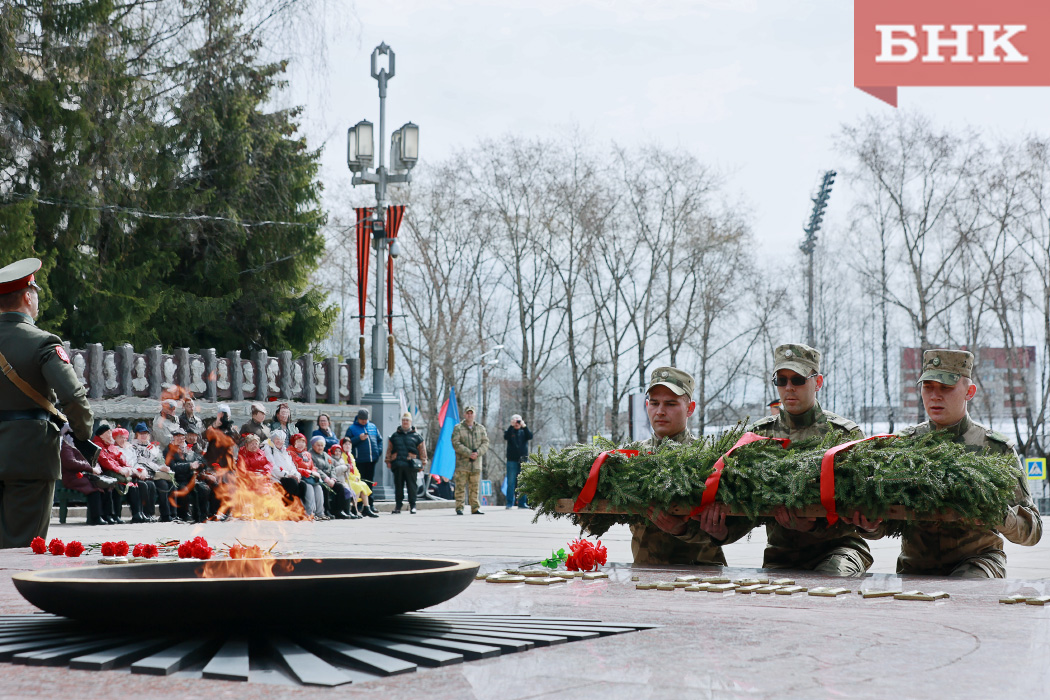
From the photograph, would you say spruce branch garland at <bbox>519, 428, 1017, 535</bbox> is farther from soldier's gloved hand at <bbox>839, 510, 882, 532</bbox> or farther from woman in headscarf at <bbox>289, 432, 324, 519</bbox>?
woman in headscarf at <bbox>289, 432, 324, 519</bbox>

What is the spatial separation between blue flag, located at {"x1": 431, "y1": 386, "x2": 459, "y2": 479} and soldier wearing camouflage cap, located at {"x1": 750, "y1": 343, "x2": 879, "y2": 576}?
1740cm

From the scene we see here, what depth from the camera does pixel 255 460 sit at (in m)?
14.3

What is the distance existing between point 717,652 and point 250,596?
1.21m

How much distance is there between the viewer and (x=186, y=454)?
53.0 feet

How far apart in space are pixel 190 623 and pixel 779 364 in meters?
4.29

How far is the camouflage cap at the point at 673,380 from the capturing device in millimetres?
6562

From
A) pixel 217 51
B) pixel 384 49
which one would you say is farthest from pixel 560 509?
pixel 217 51

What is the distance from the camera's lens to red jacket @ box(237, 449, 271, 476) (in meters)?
14.0

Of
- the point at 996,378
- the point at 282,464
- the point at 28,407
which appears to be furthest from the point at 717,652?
the point at 996,378

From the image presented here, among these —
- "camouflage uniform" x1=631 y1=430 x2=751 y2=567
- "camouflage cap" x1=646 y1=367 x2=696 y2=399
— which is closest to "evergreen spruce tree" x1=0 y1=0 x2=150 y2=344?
"camouflage cap" x1=646 y1=367 x2=696 y2=399

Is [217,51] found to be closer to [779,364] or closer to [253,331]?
[253,331]

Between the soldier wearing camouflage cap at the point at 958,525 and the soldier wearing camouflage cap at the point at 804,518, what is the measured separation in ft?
0.98

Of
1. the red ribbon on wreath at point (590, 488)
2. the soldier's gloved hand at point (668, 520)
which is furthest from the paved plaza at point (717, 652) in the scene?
the red ribbon on wreath at point (590, 488)

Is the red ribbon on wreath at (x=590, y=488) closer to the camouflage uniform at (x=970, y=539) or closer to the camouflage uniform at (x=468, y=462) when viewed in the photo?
the camouflage uniform at (x=970, y=539)
